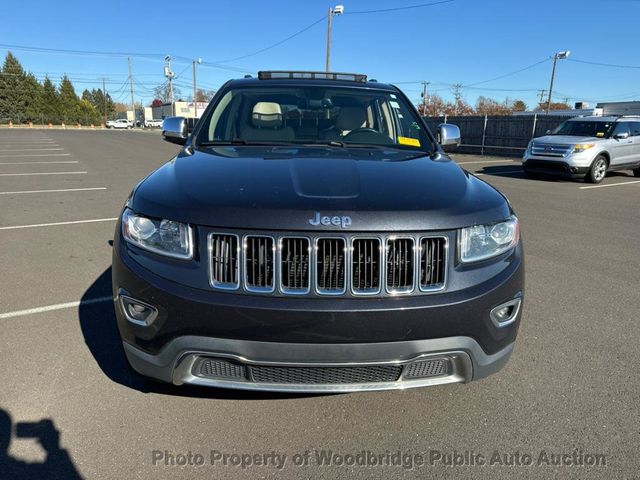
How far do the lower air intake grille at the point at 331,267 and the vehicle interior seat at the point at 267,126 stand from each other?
5.23ft

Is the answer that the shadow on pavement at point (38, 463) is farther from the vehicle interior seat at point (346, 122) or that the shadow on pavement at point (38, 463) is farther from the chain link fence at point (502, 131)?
the chain link fence at point (502, 131)

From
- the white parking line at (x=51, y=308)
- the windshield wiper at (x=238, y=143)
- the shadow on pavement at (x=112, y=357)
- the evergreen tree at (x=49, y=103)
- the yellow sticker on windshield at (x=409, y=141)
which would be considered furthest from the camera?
the evergreen tree at (x=49, y=103)

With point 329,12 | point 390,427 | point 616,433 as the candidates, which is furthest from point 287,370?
point 329,12

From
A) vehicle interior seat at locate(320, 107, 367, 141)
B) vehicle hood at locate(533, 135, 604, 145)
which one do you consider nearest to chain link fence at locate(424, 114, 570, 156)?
vehicle hood at locate(533, 135, 604, 145)

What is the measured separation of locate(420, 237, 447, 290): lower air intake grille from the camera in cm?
214

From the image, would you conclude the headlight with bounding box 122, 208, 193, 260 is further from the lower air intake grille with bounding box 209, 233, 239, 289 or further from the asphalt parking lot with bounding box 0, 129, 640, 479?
the asphalt parking lot with bounding box 0, 129, 640, 479

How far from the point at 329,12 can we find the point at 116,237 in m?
30.5

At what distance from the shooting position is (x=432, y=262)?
2150mm

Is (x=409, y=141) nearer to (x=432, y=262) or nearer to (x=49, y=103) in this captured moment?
(x=432, y=262)

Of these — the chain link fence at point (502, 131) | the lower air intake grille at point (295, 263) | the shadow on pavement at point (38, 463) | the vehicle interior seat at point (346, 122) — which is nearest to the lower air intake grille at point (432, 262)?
the lower air intake grille at point (295, 263)

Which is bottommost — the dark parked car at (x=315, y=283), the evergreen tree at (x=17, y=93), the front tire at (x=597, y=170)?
the front tire at (x=597, y=170)

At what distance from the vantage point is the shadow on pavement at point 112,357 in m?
2.66

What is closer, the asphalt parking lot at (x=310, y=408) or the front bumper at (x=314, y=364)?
the front bumper at (x=314, y=364)

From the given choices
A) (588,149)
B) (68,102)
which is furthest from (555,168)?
(68,102)
